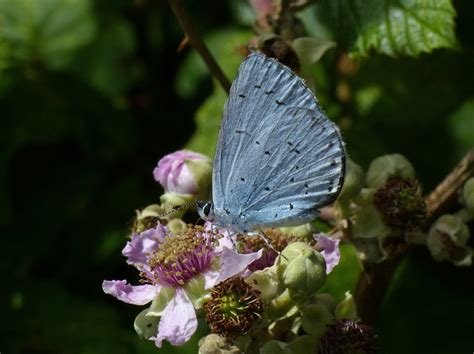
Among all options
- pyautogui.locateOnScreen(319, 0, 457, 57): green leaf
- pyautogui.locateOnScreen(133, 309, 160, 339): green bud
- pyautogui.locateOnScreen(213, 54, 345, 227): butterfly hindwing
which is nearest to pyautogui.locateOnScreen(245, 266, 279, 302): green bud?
pyautogui.locateOnScreen(213, 54, 345, 227): butterfly hindwing

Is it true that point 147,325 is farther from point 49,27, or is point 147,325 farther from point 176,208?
point 49,27

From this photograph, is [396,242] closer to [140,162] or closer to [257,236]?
[257,236]

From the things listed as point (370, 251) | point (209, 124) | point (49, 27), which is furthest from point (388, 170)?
point (49, 27)

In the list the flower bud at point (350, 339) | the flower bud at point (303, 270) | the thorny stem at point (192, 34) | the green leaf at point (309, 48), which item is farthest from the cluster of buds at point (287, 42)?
the flower bud at point (350, 339)

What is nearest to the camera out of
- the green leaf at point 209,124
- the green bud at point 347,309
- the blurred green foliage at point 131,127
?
the green bud at point 347,309

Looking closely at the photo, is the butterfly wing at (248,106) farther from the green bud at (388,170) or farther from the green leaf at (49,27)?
the green leaf at (49,27)

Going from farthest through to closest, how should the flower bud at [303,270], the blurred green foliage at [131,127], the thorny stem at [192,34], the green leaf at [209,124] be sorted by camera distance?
the green leaf at [209,124]
the blurred green foliage at [131,127]
the thorny stem at [192,34]
the flower bud at [303,270]
